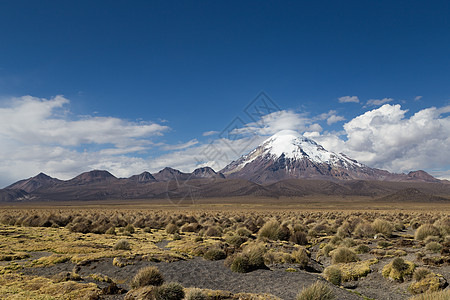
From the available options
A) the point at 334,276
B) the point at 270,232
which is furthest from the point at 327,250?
the point at 334,276

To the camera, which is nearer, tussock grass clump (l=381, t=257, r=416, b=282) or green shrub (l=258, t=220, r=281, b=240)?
tussock grass clump (l=381, t=257, r=416, b=282)

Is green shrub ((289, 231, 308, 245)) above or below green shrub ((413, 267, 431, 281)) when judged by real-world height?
below

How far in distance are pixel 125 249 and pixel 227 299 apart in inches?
462

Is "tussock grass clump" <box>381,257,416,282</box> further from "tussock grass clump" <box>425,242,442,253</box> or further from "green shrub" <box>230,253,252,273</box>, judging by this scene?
"green shrub" <box>230,253,252,273</box>

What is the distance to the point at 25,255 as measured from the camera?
15953 millimetres

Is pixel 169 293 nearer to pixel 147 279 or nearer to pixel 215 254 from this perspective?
pixel 147 279

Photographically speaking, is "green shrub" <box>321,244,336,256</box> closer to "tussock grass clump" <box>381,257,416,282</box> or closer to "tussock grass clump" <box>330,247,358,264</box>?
"tussock grass clump" <box>330,247,358,264</box>

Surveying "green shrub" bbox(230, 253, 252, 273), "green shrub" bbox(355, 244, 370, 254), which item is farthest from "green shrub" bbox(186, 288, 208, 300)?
"green shrub" bbox(355, 244, 370, 254)

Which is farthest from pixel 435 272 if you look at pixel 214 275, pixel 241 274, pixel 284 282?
pixel 214 275

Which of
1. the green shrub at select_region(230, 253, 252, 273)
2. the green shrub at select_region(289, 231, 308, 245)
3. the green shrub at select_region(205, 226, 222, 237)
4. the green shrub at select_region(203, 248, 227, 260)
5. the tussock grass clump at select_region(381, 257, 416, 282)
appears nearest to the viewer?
the tussock grass clump at select_region(381, 257, 416, 282)

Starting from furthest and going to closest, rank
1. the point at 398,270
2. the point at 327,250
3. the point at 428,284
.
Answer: the point at 327,250, the point at 398,270, the point at 428,284

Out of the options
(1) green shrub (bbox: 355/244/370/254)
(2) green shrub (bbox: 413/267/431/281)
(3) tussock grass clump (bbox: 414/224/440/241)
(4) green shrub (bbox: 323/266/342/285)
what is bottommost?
(4) green shrub (bbox: 323/266/342/285)

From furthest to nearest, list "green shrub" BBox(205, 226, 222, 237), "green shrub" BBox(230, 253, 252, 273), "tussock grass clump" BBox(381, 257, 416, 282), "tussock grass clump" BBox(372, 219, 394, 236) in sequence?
"green shrub" BBox(205, 226, 222, 237), "tussock grass clump" BBox(372, 219, 394, 236), "green shrub" BBox(230, 253, 252, 273), "tussock grass clump" BBox(381, 257, 416, 282)

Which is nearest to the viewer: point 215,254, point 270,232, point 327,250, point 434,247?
point 215,254
